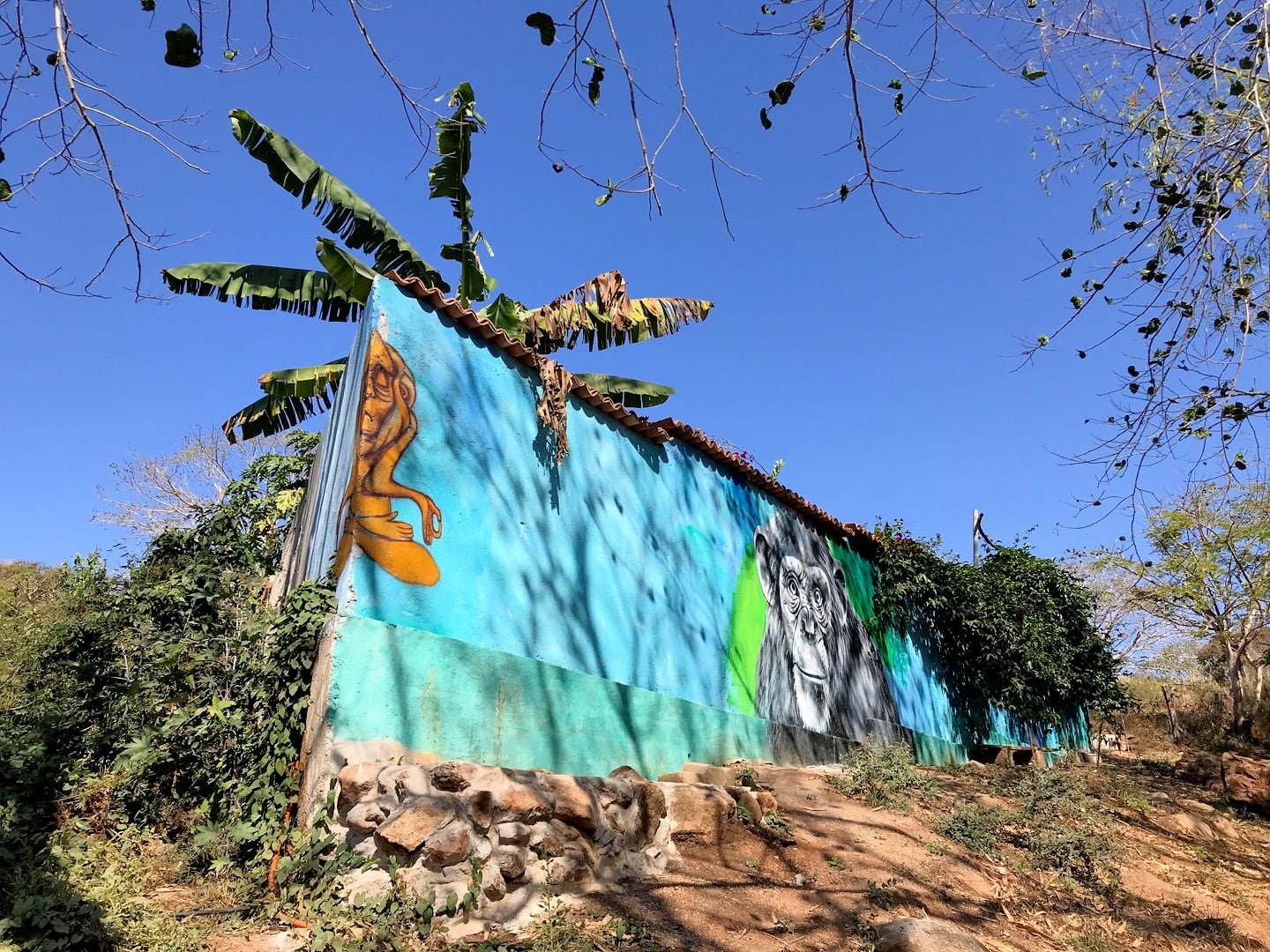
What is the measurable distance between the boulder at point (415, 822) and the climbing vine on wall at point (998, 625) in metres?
8.38

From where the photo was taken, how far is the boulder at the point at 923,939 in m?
4.03

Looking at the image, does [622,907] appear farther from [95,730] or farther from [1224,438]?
[1224,438]

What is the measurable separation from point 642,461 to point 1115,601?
25.4 meters

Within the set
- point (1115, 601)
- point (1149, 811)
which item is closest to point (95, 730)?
point (1149, 811)

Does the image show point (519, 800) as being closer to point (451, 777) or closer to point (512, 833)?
point (512, 833)

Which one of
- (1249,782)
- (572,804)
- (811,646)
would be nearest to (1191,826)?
(1249,782)

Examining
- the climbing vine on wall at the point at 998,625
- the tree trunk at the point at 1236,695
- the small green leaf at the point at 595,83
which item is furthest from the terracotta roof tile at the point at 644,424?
the tree trunk at the point at 1236,695

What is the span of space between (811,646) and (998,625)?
191 inches

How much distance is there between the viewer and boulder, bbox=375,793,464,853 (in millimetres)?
4180

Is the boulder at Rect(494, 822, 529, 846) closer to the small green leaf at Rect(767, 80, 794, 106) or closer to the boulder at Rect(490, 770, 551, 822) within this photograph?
the boulder at Rect(490, 770, 551, 822)

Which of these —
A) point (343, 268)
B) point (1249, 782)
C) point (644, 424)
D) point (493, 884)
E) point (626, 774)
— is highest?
point (343, 268)

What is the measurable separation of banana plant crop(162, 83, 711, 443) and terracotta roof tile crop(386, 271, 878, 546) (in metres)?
1.90

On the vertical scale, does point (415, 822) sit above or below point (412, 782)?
below

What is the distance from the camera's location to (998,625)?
43.4 feet
